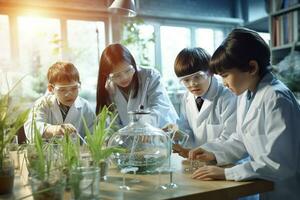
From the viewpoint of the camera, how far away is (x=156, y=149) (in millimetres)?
1297

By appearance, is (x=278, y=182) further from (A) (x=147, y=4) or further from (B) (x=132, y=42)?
(A) (x=147, y=4)

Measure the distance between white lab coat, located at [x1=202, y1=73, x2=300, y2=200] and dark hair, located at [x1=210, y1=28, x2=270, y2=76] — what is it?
0.25 feet

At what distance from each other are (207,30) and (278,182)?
9.53 ft

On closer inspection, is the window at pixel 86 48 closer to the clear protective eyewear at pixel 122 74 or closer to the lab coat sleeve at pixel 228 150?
the clear protective eyewear at pixel 122 74

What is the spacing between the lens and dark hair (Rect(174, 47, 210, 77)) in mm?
1564

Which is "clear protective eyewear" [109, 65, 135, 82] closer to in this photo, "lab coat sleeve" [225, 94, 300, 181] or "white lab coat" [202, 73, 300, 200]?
"white lab coat" [202, 73, 300, 200]

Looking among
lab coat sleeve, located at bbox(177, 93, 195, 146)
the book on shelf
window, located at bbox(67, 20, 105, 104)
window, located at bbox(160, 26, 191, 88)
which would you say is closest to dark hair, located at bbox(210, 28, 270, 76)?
lab coat sleeve, located at bbox(177, 93, 195, 146)

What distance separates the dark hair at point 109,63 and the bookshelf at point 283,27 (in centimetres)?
163

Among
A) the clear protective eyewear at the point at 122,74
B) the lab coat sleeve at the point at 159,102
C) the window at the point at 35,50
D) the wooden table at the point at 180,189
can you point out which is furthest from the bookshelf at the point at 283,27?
the wooden table at the point at 180,189

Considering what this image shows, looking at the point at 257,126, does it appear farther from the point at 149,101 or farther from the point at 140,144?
the point at 149,101

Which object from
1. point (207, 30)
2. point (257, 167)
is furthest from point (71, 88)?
point (207, 30)

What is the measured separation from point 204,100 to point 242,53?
0.50 m

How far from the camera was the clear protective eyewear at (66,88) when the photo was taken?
1700 mm

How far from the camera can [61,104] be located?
1.91 metres
